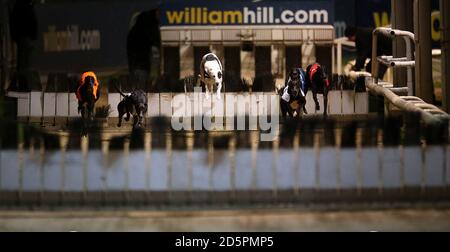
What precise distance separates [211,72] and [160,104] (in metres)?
1.26

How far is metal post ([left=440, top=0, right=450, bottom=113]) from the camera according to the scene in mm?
9234

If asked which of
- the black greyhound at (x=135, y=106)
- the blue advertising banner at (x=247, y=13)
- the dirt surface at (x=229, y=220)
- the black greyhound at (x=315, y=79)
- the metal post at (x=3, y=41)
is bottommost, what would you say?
the dirt surface at (x=229, y=220)

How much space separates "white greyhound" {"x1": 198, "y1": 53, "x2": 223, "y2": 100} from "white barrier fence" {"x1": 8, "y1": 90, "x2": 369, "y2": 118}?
7.6 inches

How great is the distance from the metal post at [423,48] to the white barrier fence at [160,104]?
45.1 inches

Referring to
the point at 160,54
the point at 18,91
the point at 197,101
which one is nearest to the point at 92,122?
the point at 197,101

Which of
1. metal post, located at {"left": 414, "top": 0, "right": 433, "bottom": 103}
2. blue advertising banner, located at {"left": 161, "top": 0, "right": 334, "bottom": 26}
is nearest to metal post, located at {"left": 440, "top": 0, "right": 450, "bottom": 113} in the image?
metal post, located at {"left": 414, "top": 0, "right": 433, "bottom": 103}

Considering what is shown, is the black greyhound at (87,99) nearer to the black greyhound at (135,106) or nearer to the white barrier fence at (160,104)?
the black greyhound at (135,106)

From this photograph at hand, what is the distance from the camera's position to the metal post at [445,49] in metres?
9.23

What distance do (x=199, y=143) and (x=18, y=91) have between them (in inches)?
262

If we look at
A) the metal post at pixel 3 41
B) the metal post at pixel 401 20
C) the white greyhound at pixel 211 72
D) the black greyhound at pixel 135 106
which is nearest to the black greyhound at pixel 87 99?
the black greyhound at pixel 135 106

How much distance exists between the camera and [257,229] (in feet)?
19.1

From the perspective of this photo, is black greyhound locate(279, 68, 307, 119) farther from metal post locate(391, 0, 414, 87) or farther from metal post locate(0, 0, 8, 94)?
metal post locate(0, 0, 8, 94)

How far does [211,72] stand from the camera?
10.4 metres
